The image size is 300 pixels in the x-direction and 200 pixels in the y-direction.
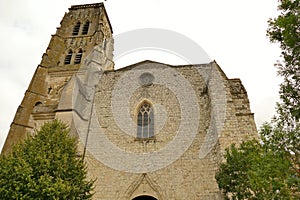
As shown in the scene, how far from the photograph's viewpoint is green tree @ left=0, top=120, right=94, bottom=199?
7566mm

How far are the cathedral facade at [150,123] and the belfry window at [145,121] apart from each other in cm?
5

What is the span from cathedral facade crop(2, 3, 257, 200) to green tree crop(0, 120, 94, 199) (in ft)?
8.58

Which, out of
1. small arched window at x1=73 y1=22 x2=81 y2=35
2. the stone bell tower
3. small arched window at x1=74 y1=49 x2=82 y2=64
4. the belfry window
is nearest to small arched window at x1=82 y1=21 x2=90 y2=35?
the stone bell tower

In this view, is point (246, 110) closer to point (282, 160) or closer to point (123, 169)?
point (123, 169)

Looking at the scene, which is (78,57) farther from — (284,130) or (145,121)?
(284,130)

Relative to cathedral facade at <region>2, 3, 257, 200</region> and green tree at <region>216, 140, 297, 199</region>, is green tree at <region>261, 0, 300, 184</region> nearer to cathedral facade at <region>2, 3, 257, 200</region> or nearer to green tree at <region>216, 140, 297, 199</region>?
→ green tree at <region>216, 140, 297, 199</region>

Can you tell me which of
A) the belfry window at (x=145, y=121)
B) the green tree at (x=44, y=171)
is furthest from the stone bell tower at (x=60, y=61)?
the belfry window at (x=145, y=121)

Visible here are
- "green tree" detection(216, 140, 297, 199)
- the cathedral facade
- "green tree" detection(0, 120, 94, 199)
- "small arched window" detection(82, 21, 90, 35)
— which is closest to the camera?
"green tree" detection(216, 140, 297, 199)

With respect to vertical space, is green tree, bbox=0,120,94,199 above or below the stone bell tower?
below

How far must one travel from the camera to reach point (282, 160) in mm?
4859

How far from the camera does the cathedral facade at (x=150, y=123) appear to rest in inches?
422

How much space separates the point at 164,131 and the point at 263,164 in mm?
7271

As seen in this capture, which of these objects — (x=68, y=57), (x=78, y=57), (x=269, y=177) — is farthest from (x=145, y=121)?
(x=68, y=57)

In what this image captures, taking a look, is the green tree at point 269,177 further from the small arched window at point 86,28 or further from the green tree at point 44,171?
the small arched window at point 86,28
